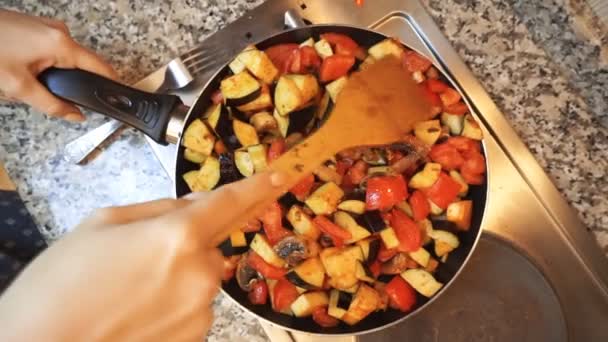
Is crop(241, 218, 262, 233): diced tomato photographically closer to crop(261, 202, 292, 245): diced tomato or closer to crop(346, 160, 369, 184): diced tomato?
crop(261, 202, 292, 245): diced tomato

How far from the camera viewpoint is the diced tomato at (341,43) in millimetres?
1030

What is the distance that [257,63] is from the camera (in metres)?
1.00

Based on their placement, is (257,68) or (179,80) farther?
(179,80)

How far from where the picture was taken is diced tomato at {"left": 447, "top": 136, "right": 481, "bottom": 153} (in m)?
1.02

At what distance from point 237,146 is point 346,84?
0.23 metres

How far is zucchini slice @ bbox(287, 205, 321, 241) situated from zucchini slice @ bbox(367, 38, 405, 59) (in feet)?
1.06

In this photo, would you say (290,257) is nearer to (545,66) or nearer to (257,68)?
(257,68)

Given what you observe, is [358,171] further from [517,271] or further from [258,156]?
[517,271]

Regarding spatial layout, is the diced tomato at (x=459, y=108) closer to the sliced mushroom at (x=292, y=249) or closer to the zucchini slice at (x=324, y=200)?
the zucchini slice at (x=324, y=200)

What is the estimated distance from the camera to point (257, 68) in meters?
1.00

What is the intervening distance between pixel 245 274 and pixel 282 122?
28 cm

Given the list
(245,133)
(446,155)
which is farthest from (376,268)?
(245,133)

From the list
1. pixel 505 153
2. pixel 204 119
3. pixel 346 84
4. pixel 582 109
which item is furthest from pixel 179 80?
pixel 582 109

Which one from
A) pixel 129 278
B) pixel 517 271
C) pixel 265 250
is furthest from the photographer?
pixel 517 271
